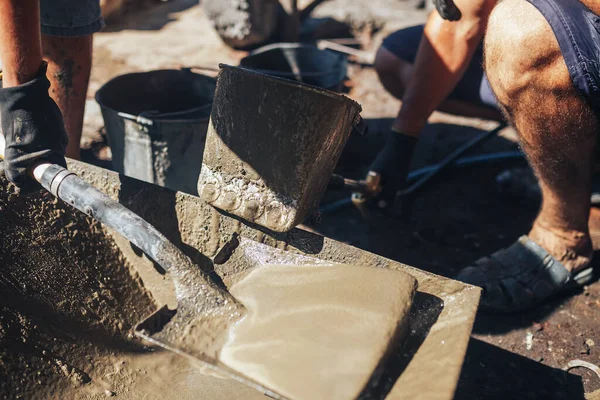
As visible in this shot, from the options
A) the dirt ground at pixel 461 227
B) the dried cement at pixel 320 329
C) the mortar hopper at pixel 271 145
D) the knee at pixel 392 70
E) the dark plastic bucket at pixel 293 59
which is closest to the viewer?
the dried cement at pixel 320 329

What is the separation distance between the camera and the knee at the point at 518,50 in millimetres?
1606

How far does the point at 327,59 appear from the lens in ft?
10.0

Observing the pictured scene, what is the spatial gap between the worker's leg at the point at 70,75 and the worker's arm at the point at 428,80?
1.24m

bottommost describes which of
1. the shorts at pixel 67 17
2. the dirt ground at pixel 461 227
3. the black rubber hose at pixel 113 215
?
the dirt ground at pixel 461 227

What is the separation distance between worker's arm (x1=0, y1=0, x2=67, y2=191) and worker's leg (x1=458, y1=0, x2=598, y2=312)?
4.62 ft

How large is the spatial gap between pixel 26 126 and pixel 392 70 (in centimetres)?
171

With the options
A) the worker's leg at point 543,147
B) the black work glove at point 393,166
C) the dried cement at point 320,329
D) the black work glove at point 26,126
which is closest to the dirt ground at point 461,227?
the worker's leg at point 543,147

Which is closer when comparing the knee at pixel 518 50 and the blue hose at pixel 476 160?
the knee at pixel 518 50

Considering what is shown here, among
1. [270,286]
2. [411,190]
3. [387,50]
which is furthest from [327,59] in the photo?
[270,286]

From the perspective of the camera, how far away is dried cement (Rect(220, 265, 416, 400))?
124cm

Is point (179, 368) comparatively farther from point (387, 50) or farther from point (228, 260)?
point (387, 50)

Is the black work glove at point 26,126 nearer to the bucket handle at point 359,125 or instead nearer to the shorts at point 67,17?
the shorts at point 67,17

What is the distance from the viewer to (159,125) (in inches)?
84.3

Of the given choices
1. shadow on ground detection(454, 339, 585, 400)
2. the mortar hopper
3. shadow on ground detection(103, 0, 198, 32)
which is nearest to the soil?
shadow on ground detection(454, 339, 585, 400)
